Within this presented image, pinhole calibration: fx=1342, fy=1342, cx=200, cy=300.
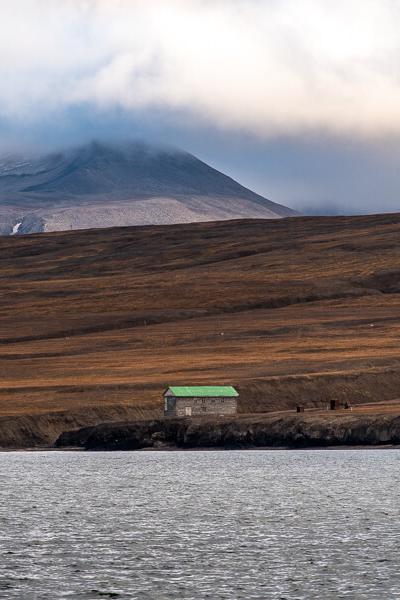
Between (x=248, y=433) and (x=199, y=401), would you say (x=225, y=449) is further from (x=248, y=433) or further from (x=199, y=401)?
(x=199, y=401)

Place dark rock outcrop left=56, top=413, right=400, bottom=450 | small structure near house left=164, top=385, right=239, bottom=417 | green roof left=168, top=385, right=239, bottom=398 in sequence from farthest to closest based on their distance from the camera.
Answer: green roof left=168, top=385, right=239, bottom=398 < small structure near house left=164, top=385, right=239, bottom=417 < dark rock outcrop left=56, top=413, right=400, bottom=450

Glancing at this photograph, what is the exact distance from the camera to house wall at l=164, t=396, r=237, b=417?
14075 cm

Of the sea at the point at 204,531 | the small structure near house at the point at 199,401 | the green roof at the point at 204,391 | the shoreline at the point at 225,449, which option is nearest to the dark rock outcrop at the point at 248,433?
the shoreline at the point at 225,449

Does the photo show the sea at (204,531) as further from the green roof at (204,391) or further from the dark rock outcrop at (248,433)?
the green roof at (204,391)

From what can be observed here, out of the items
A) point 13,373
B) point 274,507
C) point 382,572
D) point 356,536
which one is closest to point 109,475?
point 274,507

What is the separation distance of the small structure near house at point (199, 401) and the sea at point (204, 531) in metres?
21.6

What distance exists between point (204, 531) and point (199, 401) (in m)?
73.4

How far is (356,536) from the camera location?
66.2 meters

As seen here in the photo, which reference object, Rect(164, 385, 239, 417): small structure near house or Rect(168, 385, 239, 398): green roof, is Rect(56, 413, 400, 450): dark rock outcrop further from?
Rect(168, 385, 239, 398): green roof

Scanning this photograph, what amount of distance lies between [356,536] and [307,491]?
26.0m

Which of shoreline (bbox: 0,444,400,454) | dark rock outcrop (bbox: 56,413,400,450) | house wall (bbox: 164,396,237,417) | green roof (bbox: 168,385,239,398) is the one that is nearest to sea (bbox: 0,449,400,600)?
shoreline (bbox: 0,444,400,454)

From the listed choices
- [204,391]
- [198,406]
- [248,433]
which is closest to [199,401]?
[198,406]

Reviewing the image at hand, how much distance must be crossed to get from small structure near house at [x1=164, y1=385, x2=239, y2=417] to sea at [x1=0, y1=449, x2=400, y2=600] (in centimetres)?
2162

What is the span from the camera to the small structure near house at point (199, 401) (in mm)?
140750
